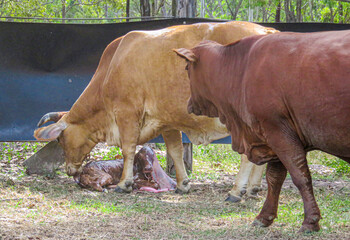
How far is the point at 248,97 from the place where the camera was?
478cm

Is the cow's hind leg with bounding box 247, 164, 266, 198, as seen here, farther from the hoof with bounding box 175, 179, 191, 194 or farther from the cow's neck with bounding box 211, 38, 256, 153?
the cow's neck with bounding box 211, 38, 256, 153

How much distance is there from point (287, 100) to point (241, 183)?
2696mm

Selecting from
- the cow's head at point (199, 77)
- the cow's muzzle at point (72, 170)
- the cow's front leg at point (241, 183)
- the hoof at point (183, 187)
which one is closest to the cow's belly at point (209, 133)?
the cow's front leg at point (241, 183)

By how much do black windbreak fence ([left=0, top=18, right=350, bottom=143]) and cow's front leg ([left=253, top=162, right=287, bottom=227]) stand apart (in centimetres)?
360

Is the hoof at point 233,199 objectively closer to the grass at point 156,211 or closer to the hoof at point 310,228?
the grass at point 156,211

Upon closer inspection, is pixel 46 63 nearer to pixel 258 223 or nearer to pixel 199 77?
pixel 199 77

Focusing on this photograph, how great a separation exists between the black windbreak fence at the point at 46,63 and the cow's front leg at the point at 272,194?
3.60 meters

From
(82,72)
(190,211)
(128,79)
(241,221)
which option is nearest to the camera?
(241,221)

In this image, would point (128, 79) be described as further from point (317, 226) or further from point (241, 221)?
point (317, 226)

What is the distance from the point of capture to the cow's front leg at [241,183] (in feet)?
22.8

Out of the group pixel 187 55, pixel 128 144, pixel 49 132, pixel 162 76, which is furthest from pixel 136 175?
pixel 187 55

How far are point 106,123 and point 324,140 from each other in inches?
171

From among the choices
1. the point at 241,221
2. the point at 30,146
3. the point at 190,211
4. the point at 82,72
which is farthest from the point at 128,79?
the point at 30,146

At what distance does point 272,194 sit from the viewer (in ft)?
16.8
